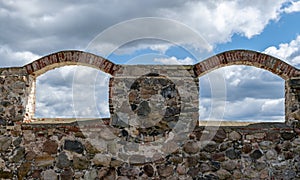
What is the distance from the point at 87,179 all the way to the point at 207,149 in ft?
5.49

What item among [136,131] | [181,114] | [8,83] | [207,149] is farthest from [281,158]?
[8,83]

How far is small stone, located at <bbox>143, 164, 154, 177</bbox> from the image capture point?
5.38 m

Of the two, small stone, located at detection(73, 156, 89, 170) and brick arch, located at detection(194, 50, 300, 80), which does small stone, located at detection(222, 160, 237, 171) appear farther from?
small stone, located at detection(73, 156, 89, 170)

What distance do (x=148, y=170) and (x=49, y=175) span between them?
136 centimetres

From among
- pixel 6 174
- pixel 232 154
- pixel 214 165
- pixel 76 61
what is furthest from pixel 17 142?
pixel 232 154

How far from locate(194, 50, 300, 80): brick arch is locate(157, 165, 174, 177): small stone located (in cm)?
133

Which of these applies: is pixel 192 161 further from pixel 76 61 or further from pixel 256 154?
pixel 76 61

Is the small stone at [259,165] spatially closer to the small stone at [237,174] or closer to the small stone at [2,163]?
the small stone at [237,174]

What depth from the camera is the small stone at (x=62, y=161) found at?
5.44 metres

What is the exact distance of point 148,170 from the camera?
5.38m

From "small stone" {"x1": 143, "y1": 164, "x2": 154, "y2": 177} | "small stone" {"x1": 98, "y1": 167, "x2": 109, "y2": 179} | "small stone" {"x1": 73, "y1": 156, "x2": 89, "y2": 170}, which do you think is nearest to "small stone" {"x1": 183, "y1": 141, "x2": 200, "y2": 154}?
"small stone" {"x1": 143, "y1": 164, "x2": 154, "y2": 177}

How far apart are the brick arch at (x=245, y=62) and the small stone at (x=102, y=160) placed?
1678mm

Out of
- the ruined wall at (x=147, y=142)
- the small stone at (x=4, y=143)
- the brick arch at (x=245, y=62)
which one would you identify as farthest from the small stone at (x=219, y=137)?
the small stone at (x=4, y=143)

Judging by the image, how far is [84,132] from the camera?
Result: 547 centimetres
